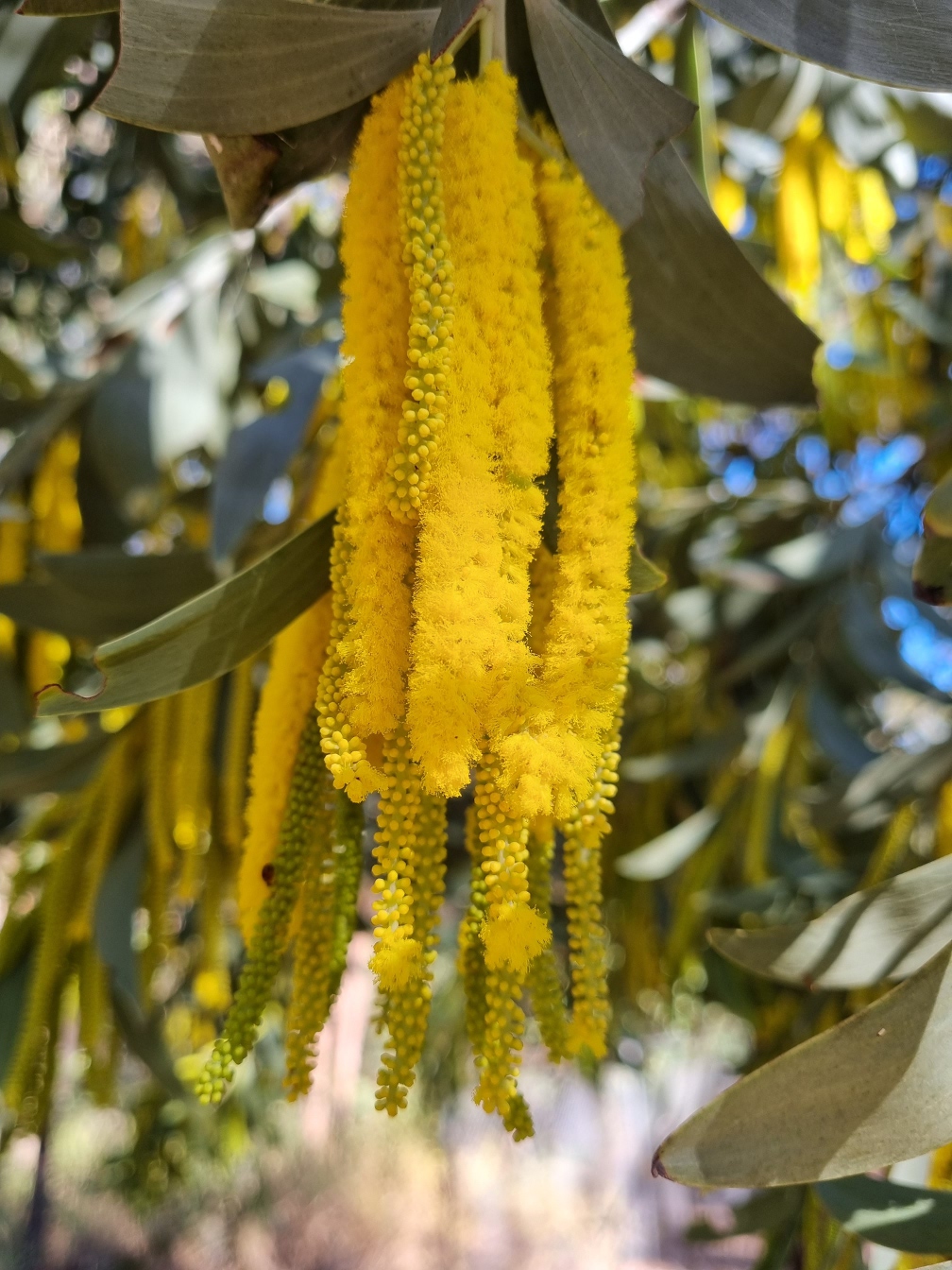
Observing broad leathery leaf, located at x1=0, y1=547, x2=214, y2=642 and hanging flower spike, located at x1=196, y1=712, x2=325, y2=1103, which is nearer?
hanging flower spike, located at x1=196, y1=712, x2=325, y2=1103

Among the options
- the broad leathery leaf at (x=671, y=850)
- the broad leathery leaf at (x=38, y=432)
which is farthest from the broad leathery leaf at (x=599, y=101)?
the broad leathery leaf at (x=671, y=850)

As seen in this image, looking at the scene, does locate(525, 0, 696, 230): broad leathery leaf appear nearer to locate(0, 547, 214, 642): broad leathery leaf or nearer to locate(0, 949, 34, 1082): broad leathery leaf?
locate(0, 547, 214, 642): broad leathery leaf

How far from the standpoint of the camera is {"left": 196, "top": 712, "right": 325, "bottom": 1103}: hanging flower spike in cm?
54

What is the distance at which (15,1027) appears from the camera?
1016 mm

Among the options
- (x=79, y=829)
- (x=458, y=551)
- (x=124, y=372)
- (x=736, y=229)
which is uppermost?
(x=458, y=551)

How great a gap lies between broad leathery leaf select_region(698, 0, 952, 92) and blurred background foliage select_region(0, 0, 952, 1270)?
238 millimetres

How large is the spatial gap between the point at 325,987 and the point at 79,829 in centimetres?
57

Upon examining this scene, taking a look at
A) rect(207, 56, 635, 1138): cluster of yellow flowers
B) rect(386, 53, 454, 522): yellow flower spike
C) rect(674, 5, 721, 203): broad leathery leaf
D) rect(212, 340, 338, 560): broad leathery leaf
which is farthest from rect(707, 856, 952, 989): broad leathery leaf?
rect(674, 5, 721, 203): broad leathery leaf

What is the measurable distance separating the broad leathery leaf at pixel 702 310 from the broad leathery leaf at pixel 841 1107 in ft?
1.52

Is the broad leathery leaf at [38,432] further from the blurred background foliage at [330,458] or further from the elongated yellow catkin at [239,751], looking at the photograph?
the elongated yellow catkin at [239,751]

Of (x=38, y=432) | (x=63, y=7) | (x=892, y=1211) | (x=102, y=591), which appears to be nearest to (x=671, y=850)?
(x=892, y=1211)

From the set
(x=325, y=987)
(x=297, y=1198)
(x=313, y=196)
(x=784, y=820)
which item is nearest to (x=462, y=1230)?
(x=297, y=1198)

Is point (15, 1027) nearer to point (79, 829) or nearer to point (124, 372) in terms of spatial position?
point (79, 829)

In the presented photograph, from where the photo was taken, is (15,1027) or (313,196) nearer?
(15,1027)
